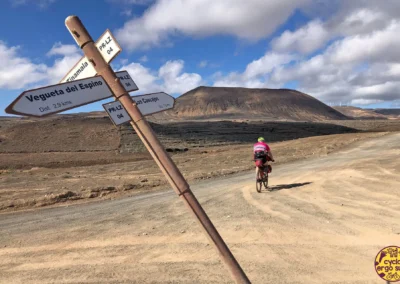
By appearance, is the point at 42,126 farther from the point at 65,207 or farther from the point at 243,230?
the point at 243,230

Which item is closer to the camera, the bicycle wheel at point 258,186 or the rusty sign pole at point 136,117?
the rusty sign pole at point 136,117

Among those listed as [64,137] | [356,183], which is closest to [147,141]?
[356,183]

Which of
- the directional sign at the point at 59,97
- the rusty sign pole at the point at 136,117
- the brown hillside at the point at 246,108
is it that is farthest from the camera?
the brown hillside at the point at 246,108

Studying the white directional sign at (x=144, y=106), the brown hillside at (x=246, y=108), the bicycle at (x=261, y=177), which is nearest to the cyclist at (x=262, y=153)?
the bicycle at (x=261, y=177)

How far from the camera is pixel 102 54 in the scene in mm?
3123

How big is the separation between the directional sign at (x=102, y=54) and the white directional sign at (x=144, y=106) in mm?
392

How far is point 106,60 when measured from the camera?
10.2 feet

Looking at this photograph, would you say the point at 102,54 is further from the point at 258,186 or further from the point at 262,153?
the point at 262,153

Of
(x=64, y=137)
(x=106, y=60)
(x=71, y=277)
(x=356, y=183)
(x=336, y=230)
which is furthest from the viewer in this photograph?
(x=64, y=137)

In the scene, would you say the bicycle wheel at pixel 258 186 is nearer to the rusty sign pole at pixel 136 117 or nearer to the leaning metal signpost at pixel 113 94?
the leaning metal signpost at pixel 113 94

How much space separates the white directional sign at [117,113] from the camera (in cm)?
300

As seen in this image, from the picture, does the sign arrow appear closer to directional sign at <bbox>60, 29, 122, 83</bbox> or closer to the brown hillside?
directional sign at <bbox>60, 29, 122, 83</bbox>

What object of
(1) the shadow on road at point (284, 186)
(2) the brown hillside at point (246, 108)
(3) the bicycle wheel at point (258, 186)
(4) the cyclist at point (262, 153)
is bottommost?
(1) the shadow on road at point (284, 186)

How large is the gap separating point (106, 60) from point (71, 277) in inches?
145
